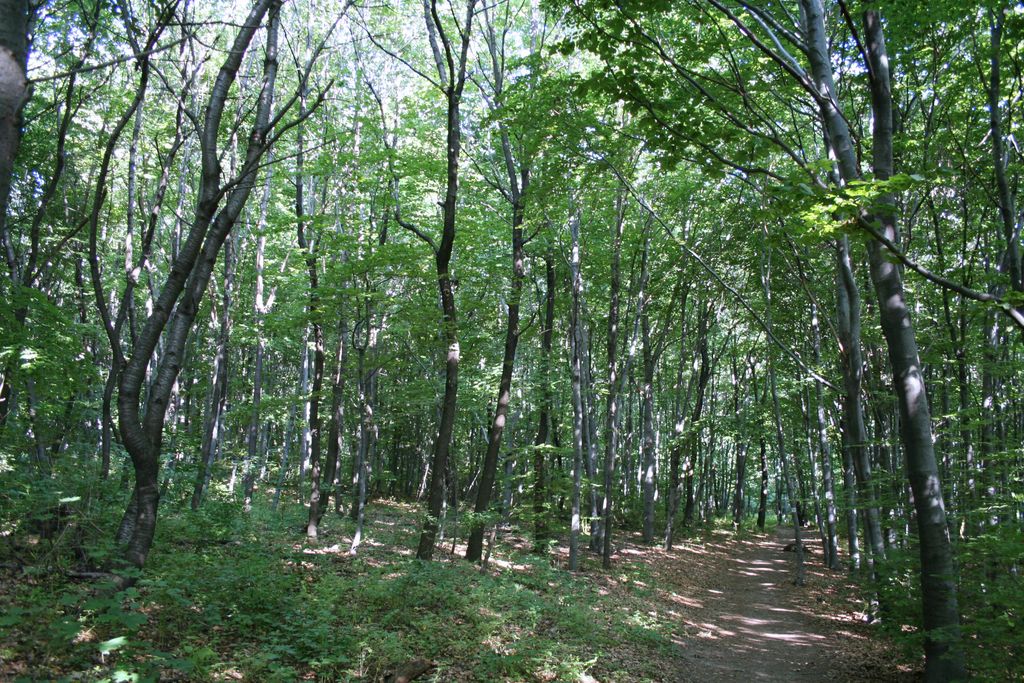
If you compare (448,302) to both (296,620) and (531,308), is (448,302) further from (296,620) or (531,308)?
(531,308)

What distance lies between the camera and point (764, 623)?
1161 cm

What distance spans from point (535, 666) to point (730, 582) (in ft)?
Result: 40.0

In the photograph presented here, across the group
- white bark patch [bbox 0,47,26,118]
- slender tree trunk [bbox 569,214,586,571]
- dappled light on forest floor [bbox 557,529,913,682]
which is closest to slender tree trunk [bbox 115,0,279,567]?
white bark patch [bbox 0,47,26,118]

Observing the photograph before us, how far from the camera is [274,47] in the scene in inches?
268

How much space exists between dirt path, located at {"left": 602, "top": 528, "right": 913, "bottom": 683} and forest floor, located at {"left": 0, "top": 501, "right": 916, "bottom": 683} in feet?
0.18

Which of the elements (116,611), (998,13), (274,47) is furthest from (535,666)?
(998,13)

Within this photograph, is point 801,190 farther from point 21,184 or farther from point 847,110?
point 21,184

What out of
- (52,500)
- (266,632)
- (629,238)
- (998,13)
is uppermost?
(629,238)

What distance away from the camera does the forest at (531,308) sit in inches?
210

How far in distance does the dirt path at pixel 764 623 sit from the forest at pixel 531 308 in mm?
115

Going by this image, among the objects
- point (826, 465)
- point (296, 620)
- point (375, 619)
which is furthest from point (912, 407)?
point (826, 465)

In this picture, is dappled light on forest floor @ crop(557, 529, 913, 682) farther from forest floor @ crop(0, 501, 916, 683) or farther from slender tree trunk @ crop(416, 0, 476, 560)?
slender tree trunk @ crop(416, 0, 476, 560)

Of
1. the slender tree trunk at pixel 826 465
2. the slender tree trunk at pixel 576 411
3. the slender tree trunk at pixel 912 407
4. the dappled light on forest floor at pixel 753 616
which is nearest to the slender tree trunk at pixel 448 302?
the slender tree trunk at pixel 576 411

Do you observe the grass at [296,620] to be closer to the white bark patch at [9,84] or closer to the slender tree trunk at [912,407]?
the white bark patch at [9,84]
